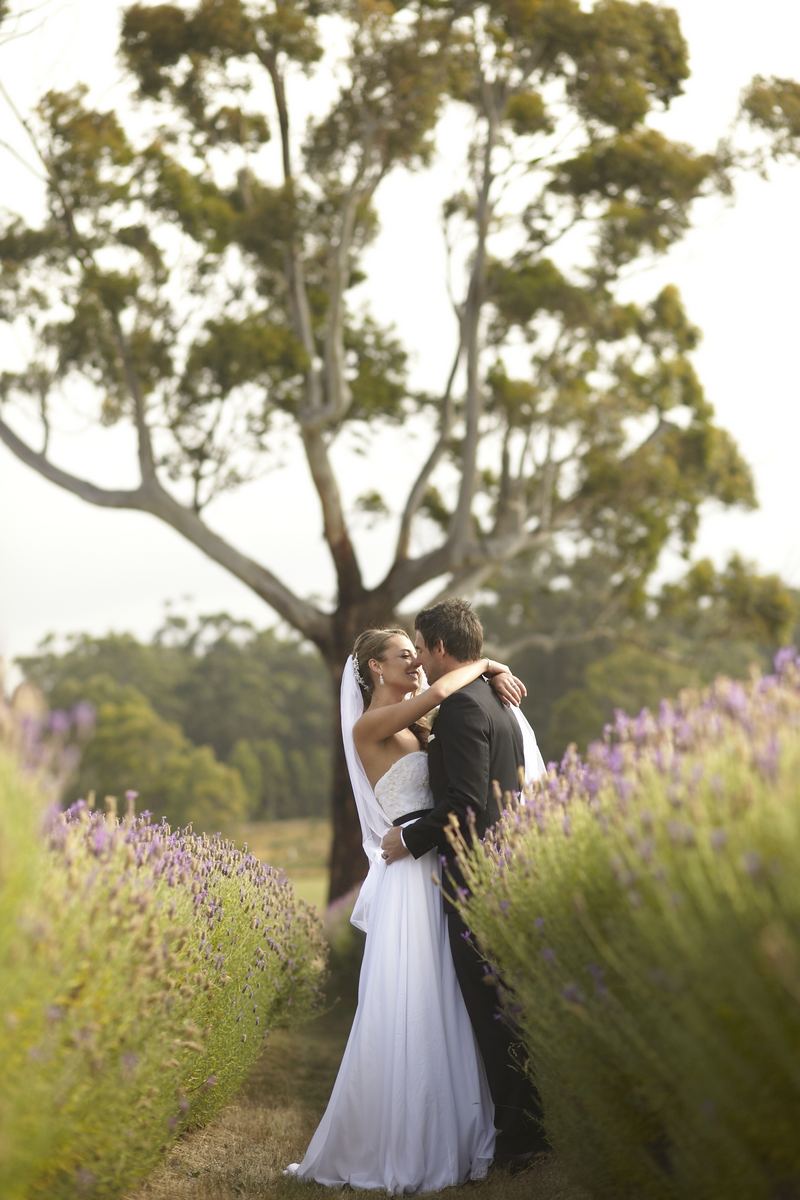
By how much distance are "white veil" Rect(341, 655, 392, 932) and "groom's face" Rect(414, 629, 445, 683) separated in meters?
0.41

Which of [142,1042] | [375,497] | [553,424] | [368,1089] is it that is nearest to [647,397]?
[553,424]

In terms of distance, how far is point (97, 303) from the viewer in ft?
54.6

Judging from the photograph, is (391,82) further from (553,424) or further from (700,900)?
(700,900)

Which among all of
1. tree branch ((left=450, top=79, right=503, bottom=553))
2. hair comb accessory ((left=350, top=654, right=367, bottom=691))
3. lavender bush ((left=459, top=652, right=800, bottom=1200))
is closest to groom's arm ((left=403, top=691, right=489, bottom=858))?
hair comb accessory ((left=350, top=654, right=367, bottom=691))

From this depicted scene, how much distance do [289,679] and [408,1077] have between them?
5895 centimetres

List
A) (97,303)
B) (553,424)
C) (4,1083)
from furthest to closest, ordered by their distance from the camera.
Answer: (553,424), (97,303), (4,1083)

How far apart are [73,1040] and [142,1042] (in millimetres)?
439

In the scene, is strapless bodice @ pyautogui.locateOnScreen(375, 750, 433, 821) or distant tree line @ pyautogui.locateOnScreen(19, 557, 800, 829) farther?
distant tree line @ pyautogui.locateOnScreen(19, 557, 800, 829)

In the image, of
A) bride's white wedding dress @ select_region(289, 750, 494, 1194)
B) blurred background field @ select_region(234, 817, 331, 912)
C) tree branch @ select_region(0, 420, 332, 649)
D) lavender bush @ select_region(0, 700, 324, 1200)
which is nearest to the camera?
lavender bush @ select_region(0, 700, 324, 1200)

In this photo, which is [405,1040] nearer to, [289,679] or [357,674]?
[357,674]

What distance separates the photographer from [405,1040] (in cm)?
558

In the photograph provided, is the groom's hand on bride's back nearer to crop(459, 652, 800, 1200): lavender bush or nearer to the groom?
the groom

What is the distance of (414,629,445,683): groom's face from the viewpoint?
5.82m

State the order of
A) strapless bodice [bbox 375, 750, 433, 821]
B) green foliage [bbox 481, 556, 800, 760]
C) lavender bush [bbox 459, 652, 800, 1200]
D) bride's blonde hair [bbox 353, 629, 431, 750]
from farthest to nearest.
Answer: green foliage [bbox 481, 556, 800, 760]
bride's blonde hair [bbox 353, 629, 431, 750]
strapless bodice [bbox 375, 750, 433, 821]
lavender bush [bbox 459, 652, 800, 1200]
